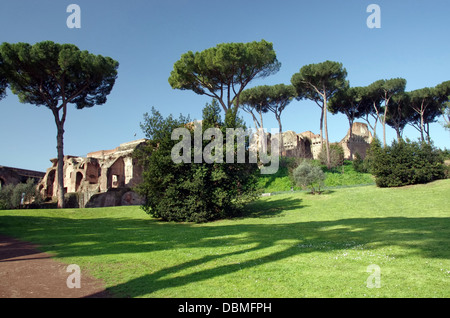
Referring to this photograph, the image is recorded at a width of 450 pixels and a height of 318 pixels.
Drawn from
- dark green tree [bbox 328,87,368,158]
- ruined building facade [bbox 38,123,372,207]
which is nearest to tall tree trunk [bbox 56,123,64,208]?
ruined building facade [bbox 38,123,372,207]

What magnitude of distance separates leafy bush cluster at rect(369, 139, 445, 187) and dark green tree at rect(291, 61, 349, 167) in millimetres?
13009

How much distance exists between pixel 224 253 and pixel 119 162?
110 ft

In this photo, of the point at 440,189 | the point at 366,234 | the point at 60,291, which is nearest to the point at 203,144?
the point at 366,234

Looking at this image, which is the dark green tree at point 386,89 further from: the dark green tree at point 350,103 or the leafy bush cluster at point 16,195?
the leafy bush cluster at point 16,195

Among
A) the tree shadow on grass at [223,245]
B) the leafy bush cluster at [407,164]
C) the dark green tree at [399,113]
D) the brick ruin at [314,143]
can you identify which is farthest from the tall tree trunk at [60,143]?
the dark green tree at [399,113]

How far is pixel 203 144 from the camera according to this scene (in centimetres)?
1702

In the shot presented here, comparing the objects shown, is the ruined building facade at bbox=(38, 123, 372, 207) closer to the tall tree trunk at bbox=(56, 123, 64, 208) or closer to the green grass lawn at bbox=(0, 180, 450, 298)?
the tall tree trunk at bbox=(56, 123, 64, 208)

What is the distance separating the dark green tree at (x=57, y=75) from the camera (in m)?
22.6

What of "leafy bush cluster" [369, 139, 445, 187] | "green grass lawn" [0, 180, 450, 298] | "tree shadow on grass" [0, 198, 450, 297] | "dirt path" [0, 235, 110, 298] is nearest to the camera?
"green grass lawn" [0, 180, 450, 298]

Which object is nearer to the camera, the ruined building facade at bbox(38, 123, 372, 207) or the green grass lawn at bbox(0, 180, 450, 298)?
the green grass lawn at bbox(0, 180, 450, 298)

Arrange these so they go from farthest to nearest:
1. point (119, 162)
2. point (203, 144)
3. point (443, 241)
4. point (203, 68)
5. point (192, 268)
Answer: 1. point (119, 162)
2. point (203, 68)
3. point (203, 144)
4. point (443, 241)
5. point (192, 268)

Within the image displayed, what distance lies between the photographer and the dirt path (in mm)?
4477

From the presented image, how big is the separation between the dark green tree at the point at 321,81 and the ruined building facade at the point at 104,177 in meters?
21.7

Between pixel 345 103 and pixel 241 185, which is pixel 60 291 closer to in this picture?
pixel 241 185
